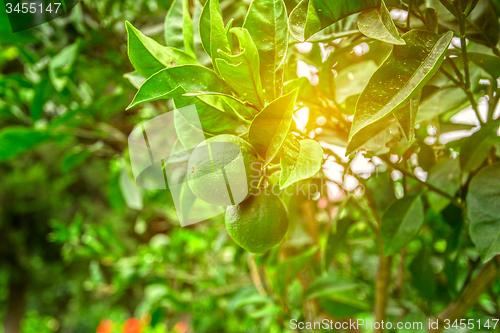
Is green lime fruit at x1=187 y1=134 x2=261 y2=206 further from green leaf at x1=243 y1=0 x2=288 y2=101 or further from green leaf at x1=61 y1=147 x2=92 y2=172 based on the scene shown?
green leaf at x1=61 y1=147 x2=92 y2=172

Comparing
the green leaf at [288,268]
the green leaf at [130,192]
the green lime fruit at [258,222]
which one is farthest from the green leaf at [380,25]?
the green leaf at [130,192]

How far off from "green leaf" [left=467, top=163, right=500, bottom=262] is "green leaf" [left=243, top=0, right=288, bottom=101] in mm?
166

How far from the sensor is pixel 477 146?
0.27 metres

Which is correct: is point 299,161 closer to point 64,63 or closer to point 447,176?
point 447,176

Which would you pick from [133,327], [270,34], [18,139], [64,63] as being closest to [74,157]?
[18,139]

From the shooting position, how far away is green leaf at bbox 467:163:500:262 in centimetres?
22

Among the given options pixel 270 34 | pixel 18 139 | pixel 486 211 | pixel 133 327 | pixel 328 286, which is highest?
pixel 270 34

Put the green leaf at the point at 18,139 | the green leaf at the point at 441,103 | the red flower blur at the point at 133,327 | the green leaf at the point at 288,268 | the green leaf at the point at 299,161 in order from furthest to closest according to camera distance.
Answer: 1. the red flower blur at the point at 133,327
2. the green leaf at the point at 18,139
3. the green leaf at the point at 288,268
4. the green leaf at the point at 441,103
5. the green leaf at the point at 299,161

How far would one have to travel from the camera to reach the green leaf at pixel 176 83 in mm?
179

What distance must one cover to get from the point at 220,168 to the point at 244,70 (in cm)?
6

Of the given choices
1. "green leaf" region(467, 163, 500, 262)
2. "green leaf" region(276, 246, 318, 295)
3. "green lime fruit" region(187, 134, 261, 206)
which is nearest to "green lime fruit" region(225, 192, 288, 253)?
"green lime fruit" region(187, 134, 261, 206)

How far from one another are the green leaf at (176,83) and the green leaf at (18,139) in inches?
18.9

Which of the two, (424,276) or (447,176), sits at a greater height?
(447,176)

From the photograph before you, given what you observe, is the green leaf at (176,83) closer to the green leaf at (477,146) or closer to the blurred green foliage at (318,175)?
the blurred green foliage at (318,175)
